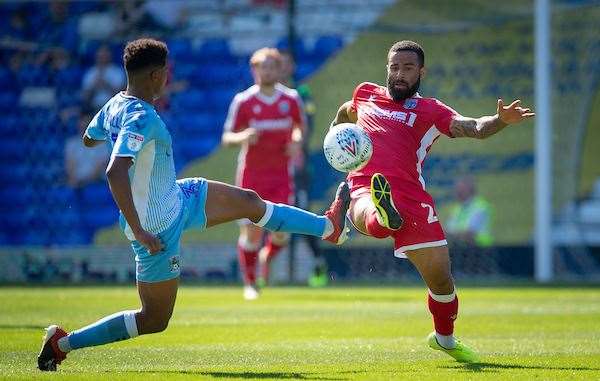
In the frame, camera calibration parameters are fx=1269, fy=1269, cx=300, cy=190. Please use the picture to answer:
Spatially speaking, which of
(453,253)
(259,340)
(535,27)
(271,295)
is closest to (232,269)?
(453,253)

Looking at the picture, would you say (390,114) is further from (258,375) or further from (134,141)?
(258,375)

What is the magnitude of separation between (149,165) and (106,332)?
1.07 m

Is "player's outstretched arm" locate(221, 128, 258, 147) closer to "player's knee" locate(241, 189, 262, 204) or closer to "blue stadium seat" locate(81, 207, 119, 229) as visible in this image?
"player's knee" locate(241, 189, 262, 204)

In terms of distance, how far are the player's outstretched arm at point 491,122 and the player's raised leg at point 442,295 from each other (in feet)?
2.66

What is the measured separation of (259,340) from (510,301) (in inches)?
224

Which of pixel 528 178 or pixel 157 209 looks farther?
pixel 528 178

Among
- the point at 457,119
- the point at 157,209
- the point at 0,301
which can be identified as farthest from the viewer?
the point at 0,301

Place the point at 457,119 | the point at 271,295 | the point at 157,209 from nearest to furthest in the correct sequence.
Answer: the point at 157,209 → the point at 457,119 → the point at 271,295

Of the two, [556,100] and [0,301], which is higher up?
[556,100]

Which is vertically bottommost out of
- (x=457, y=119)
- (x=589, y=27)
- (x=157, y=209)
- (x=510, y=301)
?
(x=510, y=301)

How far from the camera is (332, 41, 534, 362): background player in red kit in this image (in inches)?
337

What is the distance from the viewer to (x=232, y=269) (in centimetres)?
2136

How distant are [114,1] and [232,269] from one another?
573cm

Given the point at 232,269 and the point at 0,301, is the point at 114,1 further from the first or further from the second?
the point at 0,301
